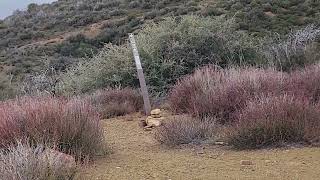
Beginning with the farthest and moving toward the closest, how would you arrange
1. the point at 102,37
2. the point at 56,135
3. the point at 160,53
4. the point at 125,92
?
1. the point at 102,37
2. the point at 160,53
3. the point at 125,92
4. the point at 56,135

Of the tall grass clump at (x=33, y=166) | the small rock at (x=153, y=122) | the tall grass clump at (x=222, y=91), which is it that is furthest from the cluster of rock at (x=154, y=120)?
the tall grass clump at (x=33, y=166)

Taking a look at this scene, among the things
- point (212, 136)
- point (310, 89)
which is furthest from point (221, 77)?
point (212, 136)

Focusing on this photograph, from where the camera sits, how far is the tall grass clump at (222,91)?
9649mm

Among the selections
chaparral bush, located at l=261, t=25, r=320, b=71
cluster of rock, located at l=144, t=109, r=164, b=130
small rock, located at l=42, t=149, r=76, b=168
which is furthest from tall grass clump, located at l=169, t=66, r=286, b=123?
small rock, located at l=42, t=149, r=76, b=168

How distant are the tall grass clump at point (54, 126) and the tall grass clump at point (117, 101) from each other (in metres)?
4.68

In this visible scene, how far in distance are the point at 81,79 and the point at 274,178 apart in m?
10.7

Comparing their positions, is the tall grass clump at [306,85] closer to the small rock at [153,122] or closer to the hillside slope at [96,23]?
the small rock at [153,122]

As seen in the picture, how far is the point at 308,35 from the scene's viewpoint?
64.2 feet

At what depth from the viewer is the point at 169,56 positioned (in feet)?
49.2

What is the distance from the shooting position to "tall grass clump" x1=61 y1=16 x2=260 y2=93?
14.9 m

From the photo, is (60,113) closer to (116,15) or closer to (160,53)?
(160,53)

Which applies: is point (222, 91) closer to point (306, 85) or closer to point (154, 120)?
point (154, 120)

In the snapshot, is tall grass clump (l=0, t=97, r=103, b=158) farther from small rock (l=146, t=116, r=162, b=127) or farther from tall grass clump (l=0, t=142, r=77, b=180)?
small rock (l=146, t=116, r=162, b=127)

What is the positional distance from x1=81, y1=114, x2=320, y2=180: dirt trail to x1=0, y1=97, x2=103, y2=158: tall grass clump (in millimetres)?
332
